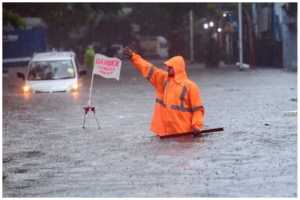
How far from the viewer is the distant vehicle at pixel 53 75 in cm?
2697

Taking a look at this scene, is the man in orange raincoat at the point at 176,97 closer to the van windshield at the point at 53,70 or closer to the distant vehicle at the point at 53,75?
the distant vehicle at the point at 53,75

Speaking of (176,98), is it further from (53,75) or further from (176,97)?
(53,75)

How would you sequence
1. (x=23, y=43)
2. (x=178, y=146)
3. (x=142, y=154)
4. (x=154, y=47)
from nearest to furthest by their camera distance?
(x=142, y=154), (x=178, y=146), (x=23, y=43), (x=154, y=47)

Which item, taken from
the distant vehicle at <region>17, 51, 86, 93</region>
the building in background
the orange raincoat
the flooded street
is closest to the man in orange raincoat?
the orange raincoat

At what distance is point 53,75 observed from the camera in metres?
27.3

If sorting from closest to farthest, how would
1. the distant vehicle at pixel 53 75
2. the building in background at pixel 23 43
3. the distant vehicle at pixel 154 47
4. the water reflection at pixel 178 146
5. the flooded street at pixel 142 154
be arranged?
the flooded street at pixel 142 154, the water reflection at pixel 178 146, the distant vehicle at pixel 53 75, the building in background at pixel 23 43, the distant vehicle at pixel 154 47

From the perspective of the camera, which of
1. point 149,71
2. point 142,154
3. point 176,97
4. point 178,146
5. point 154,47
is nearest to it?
point 142,154

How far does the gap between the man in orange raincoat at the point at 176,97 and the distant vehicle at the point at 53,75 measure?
42.3ft

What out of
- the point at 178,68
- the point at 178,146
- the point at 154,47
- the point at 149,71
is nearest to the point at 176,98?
the point at 178,68

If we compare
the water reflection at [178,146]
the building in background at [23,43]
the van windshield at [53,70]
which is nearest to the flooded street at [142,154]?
the water reflection at [178,146]

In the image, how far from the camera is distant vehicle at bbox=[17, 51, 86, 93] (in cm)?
2697

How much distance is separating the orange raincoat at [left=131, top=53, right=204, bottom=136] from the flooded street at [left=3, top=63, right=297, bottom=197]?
0.26 metres

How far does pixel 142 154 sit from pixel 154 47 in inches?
3009

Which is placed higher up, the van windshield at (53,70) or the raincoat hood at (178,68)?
the raincoat hood at (178,68)
